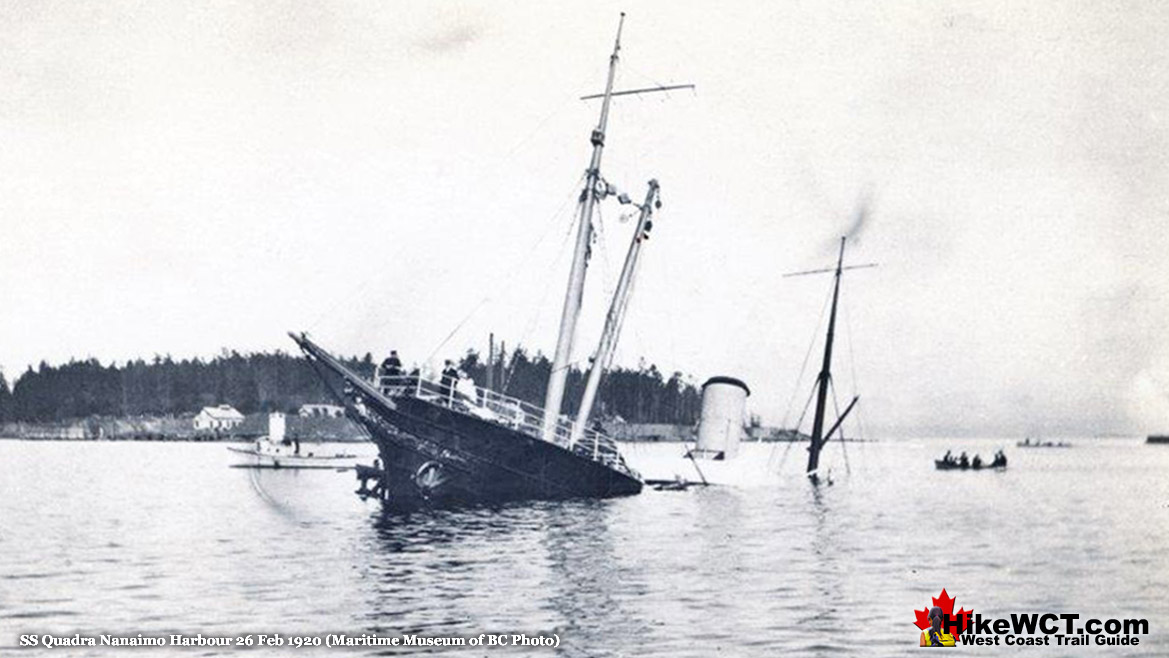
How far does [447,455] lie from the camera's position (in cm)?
2816

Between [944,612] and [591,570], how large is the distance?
5668 mm

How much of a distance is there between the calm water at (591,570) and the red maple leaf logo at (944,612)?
20 cm

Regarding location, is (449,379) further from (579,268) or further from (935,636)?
(935,636)

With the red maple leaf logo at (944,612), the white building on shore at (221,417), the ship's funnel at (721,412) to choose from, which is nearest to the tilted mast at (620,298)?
the ship's funnel at (721,412)

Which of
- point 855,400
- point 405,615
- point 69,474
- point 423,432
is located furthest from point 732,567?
point 69,474

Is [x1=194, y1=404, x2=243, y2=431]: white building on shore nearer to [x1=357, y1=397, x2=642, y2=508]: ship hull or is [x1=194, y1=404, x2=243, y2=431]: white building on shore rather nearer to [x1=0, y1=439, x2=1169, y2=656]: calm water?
[x1=0, y1=439, x2=1169, y2=656]: calm water

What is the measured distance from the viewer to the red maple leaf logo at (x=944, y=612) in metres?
15.7

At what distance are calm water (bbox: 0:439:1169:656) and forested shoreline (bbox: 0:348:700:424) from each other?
160 feet

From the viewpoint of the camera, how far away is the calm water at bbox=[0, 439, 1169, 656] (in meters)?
15.7

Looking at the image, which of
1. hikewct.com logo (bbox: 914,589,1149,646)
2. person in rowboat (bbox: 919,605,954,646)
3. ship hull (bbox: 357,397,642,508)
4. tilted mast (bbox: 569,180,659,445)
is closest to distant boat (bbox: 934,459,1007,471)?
tilted mast (bbox: 569,180,659,445)

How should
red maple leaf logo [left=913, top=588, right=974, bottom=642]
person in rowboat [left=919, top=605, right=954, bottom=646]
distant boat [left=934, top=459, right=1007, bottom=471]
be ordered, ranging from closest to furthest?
person in rowboat [left=919, top=605, right=954, bottom=646]
red maple leaf logo [left=913, top=588, right=974, bottom=642]
distant boat [left=934, top=459, right=1007, bottom=471]

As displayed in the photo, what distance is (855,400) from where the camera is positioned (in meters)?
40.3

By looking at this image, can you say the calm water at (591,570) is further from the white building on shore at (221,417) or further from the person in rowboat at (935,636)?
the white building on shore at (221,417)

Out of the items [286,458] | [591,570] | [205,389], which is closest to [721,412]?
[286,458]
